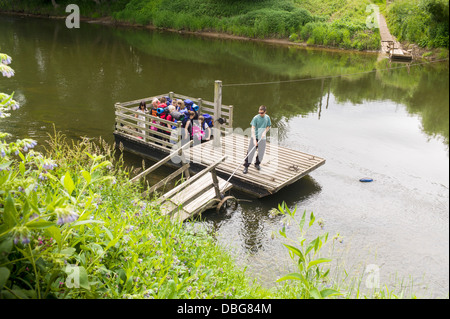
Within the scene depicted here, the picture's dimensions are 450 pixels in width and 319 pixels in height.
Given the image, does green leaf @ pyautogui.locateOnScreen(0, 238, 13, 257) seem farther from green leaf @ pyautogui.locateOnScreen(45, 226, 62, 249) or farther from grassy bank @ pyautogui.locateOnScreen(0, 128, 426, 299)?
green leaf @ pyautogui.locateOnScreen(45, 226, 62, 249)

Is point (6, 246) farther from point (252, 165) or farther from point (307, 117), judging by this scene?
point (307, 117)

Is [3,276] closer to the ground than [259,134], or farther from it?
farther from it

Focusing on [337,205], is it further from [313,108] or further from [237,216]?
[313,108]

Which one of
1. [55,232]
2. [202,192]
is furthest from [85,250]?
[202,192]

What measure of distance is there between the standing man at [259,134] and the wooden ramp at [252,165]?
9.1 inches

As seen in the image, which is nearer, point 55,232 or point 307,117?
point 55,232

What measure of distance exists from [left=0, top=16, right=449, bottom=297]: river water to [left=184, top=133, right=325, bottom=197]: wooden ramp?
471 mm

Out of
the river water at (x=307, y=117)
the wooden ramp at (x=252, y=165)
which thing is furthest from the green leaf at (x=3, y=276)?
the wooden ramp at (x=252, y=165)

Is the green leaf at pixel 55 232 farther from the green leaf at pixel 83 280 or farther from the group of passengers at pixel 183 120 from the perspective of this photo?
the group of passengers at pixel 183 120

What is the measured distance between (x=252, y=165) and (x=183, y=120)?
2.29m

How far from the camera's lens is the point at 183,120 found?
12398mm

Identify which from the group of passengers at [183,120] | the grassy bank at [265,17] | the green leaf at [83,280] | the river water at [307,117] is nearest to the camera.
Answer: the green leaf at [83,280]

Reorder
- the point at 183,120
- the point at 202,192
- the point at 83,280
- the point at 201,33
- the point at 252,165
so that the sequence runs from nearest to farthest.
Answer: the point at 83,280
the point at 202,192
the point at 252,165
the point at 183,120
the point at 201,33

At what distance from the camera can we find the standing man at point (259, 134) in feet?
36.1
